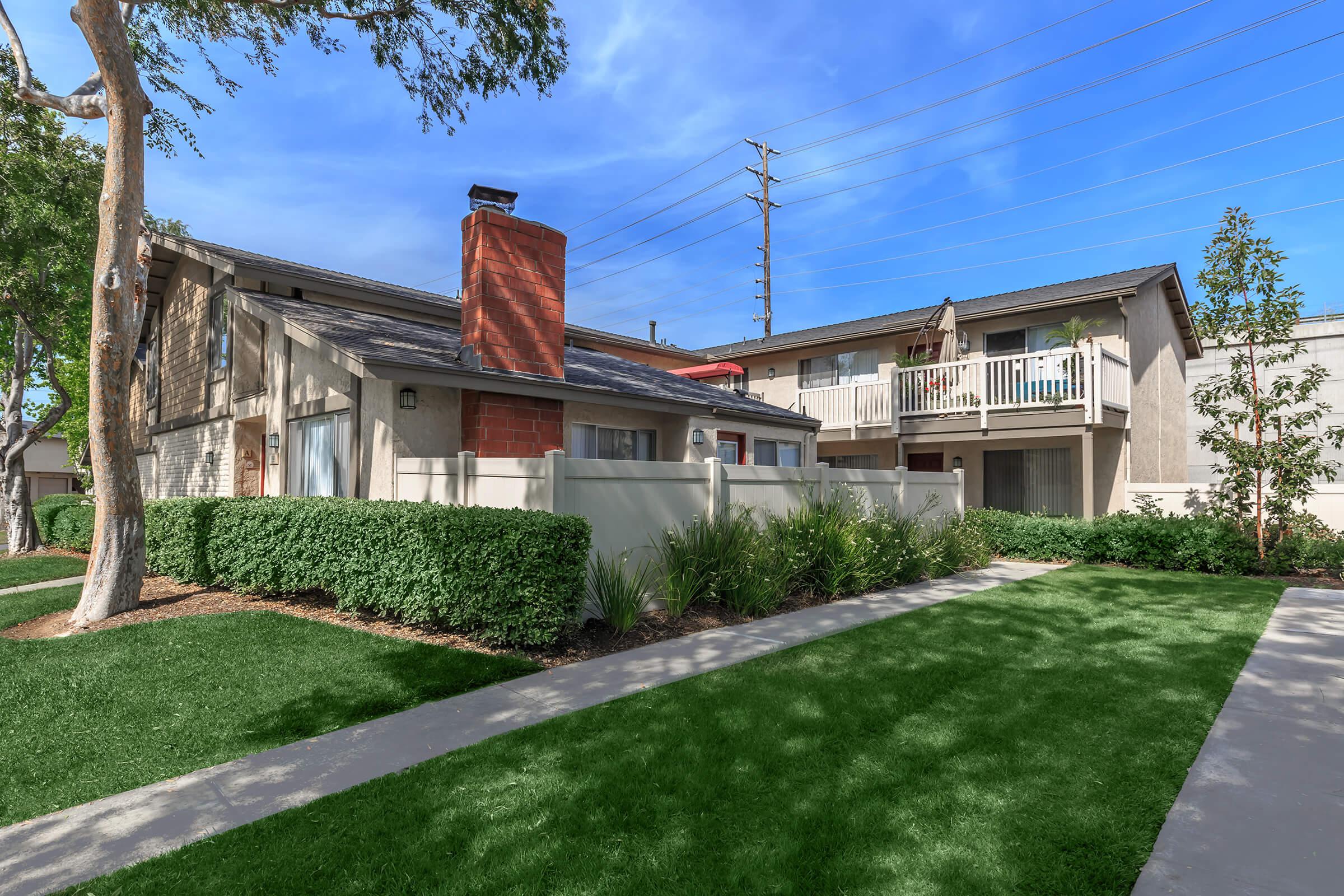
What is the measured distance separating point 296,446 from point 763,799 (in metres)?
10.6

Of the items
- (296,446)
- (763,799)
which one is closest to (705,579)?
(763,799)

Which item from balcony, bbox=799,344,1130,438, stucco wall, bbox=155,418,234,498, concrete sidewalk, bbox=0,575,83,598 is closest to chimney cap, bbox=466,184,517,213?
stucco wall, bbox=155,418,234,498

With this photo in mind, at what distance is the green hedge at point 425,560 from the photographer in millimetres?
6297

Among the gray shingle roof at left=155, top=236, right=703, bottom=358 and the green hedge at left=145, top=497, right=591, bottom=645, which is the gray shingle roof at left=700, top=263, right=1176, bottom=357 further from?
the green hedge at left=145, top=497, right=591, bottom=645

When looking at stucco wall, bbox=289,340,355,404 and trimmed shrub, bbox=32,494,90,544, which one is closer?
stucco wall, bbox=289,340,355,404

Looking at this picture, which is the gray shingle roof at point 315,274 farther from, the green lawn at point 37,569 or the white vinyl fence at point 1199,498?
the white vinyl fence at point 1199,498

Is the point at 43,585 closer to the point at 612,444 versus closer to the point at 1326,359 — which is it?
the point at 612,444

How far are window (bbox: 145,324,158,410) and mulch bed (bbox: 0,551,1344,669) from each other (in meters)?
9.94

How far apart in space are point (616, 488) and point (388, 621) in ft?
9.56

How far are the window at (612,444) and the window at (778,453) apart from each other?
3576 mm

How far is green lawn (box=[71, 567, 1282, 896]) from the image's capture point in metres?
2.93

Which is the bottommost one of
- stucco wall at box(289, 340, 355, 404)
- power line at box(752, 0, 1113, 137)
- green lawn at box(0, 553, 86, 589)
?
green lawn at box(0, 553, 86, 589)

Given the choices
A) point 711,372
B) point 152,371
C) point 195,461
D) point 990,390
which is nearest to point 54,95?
point 195,461

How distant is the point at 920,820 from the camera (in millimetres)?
3371
